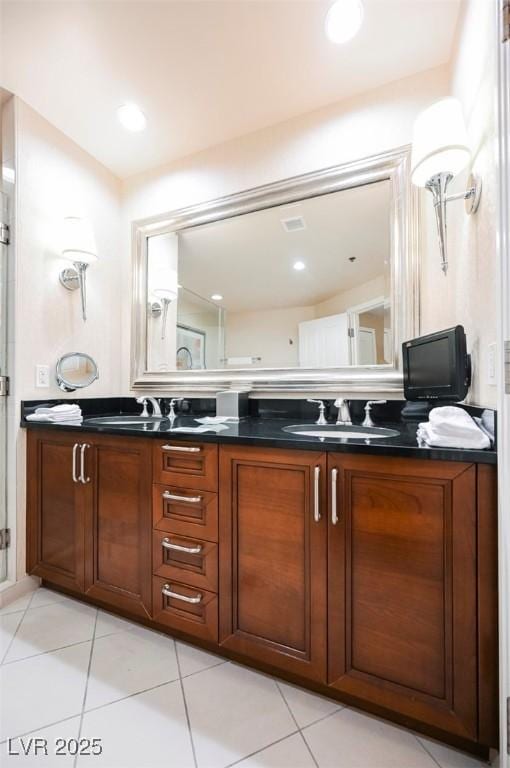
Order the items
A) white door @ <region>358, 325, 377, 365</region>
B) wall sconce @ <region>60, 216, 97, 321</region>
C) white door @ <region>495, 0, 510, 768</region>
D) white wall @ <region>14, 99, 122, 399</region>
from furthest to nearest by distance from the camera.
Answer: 1. wall sconce @ <region>60, 216, 97, 321</region>
2. white wall @ <region>14, 99, 122, 399</region>
3. white door @ <region>358, 325, 377, 365</region>
4. white door @ <region>495, 0, 510, 768</region>

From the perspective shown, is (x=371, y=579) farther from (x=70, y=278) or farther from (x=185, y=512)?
(x=70, y=278)

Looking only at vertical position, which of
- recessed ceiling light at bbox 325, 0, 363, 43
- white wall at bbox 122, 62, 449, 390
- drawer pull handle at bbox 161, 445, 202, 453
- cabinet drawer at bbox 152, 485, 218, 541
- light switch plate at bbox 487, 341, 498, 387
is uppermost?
recessed ceiling light at bbox 325, 0, 363, 43

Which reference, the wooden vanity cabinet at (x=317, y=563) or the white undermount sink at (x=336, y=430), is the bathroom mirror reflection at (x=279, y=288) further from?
the wooden vanity cabinet at (x=317, y=563)

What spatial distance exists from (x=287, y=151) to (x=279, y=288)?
2.46ft

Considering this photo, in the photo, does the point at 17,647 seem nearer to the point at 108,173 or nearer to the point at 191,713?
the point at 191,713

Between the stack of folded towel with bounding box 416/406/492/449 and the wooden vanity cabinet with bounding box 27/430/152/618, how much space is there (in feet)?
3.48

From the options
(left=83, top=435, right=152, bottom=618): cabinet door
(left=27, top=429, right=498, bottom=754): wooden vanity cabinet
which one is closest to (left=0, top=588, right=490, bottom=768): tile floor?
(left=27, top=429, right=498, bottom=754): wooden vanity cabinet

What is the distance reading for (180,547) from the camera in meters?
1.32

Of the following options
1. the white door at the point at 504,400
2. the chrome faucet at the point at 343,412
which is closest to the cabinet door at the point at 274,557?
the white door at the point at 504,400

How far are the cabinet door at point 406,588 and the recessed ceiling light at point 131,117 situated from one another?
2.07 meters

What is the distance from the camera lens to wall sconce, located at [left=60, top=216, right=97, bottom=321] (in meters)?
1.92

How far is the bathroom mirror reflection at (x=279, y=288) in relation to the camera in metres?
1.69

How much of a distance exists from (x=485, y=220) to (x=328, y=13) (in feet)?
3.63

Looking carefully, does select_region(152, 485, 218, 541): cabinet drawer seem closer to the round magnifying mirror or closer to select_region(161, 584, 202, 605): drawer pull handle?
Answer: select_region(161, 584, 202, 605): drawer pull handle
